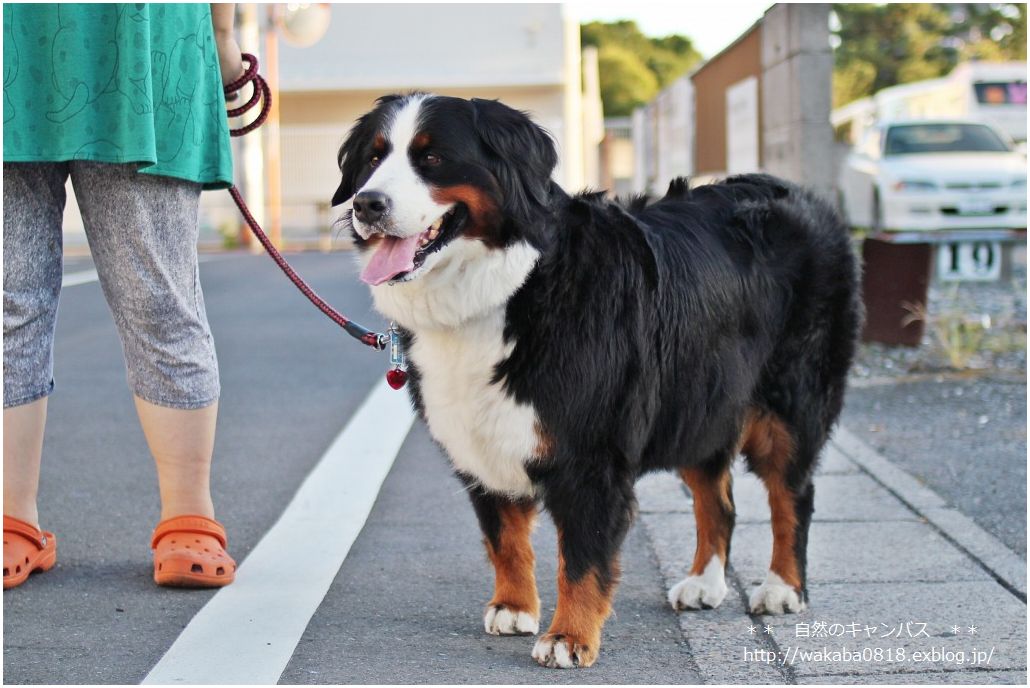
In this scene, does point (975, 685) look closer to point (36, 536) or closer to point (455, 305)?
point (455, 305)

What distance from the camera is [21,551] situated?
3.73 m

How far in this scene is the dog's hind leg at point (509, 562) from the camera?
11.1 ft

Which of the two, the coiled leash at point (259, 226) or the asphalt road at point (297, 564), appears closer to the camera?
the asphalt road at point (297, 564)

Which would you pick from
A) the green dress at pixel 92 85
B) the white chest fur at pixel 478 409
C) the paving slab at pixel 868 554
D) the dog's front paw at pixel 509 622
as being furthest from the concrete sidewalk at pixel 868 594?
the green dress at pixel 92 85

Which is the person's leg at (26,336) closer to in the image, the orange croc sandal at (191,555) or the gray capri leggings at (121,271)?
the gray capri leggings at (121,271)

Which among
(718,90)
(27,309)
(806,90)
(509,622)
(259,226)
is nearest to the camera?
(509,622)

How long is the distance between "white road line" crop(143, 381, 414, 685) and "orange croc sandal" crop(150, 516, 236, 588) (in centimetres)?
6

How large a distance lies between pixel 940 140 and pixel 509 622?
15146 millimetres

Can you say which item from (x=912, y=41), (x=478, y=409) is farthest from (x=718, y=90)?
(x=912, y=41)

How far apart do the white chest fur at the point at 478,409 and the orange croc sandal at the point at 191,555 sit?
919 millimetres

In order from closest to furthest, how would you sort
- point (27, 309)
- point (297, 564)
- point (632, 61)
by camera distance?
point (27, 309), point (297, 564), point (632, 61)

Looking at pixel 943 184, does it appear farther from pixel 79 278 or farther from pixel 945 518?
pixel 945 518

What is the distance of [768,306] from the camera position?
3.71 m

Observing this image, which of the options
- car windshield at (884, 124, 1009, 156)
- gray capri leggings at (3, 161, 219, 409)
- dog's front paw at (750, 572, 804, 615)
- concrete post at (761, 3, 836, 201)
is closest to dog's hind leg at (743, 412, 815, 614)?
dog's front paw at (750, 572, 804, 615)
